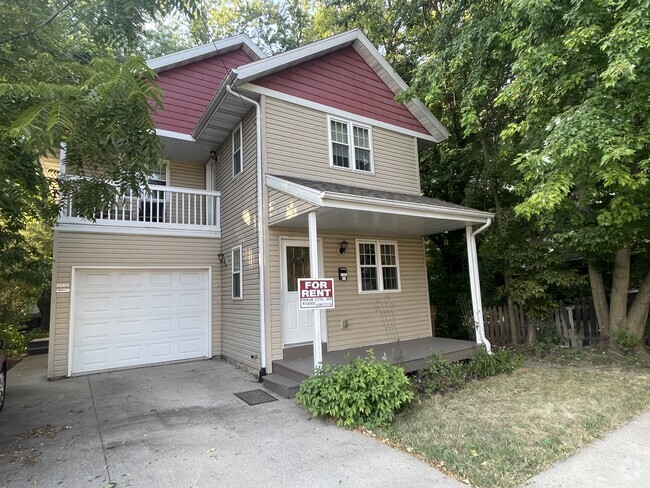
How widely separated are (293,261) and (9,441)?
4.83 metres

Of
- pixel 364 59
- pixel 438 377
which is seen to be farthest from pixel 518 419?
pixel 364 59

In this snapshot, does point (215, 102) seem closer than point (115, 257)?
Yes

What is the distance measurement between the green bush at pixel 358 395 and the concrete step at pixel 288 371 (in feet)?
2.56

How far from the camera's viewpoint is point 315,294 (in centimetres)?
548

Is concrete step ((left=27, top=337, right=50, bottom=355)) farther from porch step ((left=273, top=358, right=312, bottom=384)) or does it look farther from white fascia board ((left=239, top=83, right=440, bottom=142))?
white fascia board ((left=239, top=83, right=440, bottom=142))

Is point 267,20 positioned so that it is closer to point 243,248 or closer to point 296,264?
point 243,248

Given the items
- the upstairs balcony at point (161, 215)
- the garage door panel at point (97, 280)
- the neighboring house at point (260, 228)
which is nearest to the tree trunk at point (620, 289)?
the neighboring house at point (260, 228)

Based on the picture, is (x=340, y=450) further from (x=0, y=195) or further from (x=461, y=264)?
(x=461, y=264)

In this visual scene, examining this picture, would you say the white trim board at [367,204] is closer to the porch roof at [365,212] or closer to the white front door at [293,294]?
the porch roof at [365,212]

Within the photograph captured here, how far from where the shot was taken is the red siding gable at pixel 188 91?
356 inches

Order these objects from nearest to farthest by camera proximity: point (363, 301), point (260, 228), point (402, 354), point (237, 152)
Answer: point (402, 354)
point (260, 228)
point (363, 301)
point (237, 152)

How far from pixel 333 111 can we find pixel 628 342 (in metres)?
7.68

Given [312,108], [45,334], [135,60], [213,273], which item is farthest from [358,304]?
[45,334]

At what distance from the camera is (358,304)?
27.1 ft
